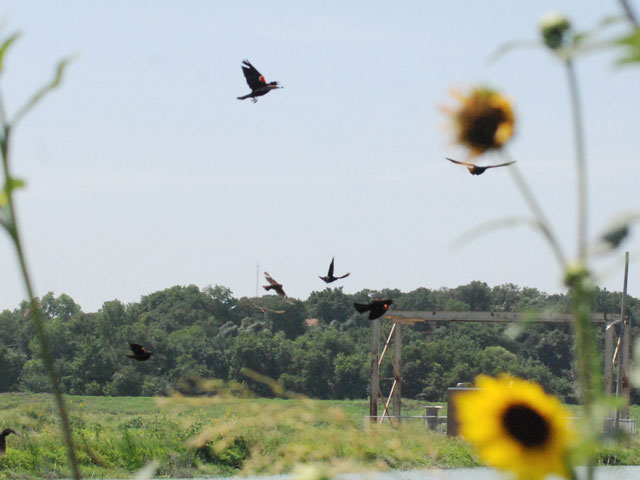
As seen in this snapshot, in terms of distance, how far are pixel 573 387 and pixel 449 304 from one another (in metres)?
12.8

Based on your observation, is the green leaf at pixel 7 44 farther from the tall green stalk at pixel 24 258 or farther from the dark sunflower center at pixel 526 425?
the dark sunflower center at pixel 526 425

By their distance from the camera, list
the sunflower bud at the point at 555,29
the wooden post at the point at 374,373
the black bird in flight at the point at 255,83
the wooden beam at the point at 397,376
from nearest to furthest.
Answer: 1. the sunflower bud at the point at 555,29
2. the black bird in flight at the point at 255,83
3. the wooden post at the point at 374,373
4. the wooden beam at the point at 397,376

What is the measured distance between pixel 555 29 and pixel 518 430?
22cm

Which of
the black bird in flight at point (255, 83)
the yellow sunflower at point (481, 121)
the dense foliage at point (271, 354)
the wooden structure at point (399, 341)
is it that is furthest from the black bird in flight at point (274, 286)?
the dense foliage at point (271, 354)

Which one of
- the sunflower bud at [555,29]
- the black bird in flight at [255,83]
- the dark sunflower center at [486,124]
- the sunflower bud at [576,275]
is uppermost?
the black bird in flight at [255,83]

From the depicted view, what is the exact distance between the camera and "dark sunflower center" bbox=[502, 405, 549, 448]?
438 millimetres

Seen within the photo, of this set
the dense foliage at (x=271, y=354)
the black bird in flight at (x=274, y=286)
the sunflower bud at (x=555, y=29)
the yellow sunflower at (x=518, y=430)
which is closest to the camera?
the yellow sunflower at (x=518, y=430)

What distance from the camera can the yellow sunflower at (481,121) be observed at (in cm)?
61

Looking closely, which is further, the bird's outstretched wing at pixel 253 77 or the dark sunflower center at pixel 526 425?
the bird's outstretched wing at pixel 253 77

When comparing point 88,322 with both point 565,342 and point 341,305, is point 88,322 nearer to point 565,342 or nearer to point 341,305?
point 341,305

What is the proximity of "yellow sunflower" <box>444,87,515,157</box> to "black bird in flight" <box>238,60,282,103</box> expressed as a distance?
4.55ft

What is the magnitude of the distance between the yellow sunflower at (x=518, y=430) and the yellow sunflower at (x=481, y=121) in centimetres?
19

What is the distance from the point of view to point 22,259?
0.51 m

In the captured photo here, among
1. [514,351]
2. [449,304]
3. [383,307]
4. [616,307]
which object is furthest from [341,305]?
[383,307]
